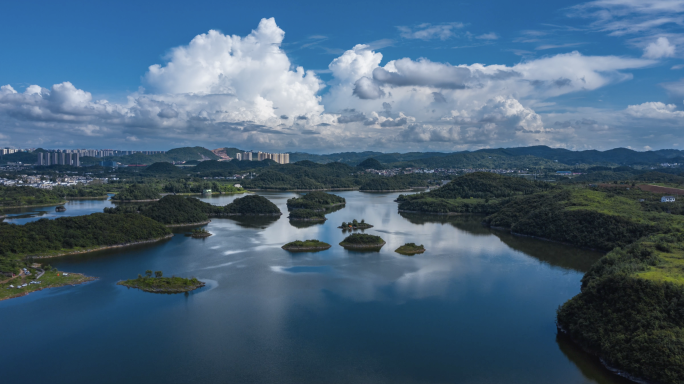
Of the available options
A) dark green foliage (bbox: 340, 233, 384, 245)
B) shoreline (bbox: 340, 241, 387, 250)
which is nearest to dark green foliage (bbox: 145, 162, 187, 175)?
dark green foliage (bbox: 340, 233, 384, 245)

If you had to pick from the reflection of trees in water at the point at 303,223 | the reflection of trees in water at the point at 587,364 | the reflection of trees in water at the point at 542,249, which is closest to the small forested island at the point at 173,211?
the reflection of trees in water at the point at 303,223

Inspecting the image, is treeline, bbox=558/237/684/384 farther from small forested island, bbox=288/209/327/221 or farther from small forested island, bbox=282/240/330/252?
small forested island, bbox=288/209/327/221

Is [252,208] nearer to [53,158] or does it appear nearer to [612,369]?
[612,369]

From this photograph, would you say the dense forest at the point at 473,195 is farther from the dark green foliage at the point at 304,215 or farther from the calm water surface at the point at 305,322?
the calm water surface at the point at 305,322

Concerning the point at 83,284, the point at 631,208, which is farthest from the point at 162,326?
the point at 631,208

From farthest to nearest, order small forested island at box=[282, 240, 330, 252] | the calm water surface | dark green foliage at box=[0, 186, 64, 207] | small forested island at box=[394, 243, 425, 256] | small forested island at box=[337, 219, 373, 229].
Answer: dark green foliage at box=[0, 186, 64, 207] → small forested island at box=[337, 219, 373, 229] → small forested island at box=[282, 240, 330, 252] → small forested island at box=[394, 243, 425, 256] → the calm water surface
